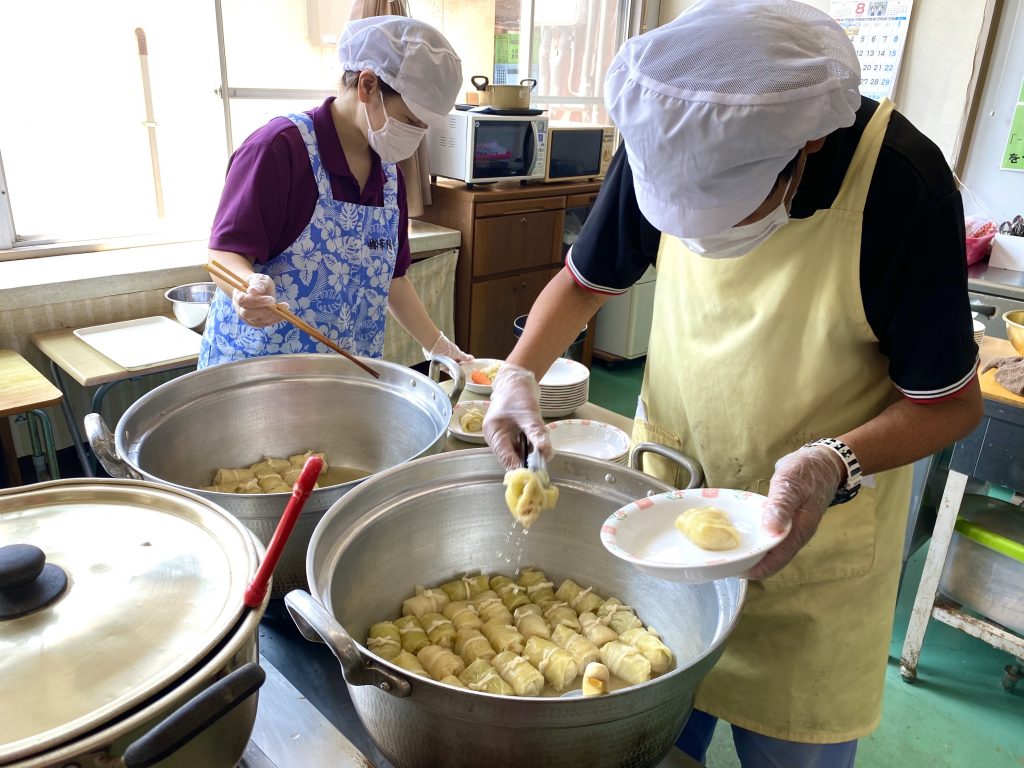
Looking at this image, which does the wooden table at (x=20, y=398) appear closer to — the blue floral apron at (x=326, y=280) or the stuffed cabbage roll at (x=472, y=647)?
the blue floral apron at (x=326, y=280)

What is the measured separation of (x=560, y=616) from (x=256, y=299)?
2.98 ft

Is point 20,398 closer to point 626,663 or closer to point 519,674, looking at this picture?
point 519,674

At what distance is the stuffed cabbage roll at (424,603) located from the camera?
118 cm

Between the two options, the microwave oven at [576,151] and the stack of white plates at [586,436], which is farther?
the microwave oven at [576,151]

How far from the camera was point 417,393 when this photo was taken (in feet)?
4.89

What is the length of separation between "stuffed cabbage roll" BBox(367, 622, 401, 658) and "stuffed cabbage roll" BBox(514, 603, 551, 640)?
0.20 meters

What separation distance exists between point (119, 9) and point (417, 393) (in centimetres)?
295

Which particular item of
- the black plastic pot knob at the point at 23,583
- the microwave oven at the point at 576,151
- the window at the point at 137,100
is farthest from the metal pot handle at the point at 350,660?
the microwave oven at the point at 576,151

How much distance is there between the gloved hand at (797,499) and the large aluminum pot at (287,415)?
0.57 metres

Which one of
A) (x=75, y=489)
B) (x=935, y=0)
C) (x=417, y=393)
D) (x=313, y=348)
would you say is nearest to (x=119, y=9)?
(x=313, y=348)

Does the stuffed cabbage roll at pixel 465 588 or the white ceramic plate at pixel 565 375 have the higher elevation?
the white ceramic plate at pixel 565 375

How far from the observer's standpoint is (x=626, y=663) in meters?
1.07

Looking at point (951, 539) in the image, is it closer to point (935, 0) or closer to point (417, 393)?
point (417, 393)

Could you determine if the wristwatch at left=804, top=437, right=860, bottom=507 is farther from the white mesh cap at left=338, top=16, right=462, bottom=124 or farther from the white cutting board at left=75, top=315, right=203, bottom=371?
the white cutting board at left=75, top=315, right=203, bottom=371
